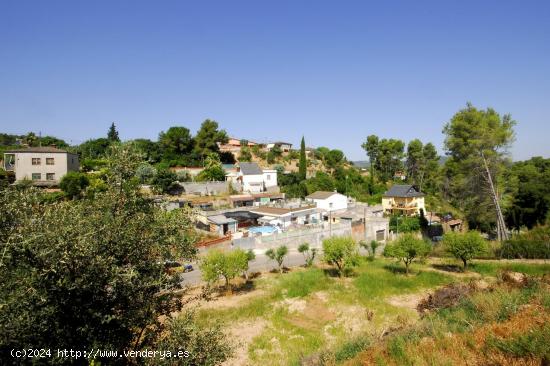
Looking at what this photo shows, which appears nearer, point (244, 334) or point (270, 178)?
point (244, 334)

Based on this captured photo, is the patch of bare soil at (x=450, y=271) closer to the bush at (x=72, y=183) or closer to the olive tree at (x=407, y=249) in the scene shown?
the olive tree at (x=407, y=249)

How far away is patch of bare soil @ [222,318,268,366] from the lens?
15133mm

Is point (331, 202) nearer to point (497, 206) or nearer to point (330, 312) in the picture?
point (497, 206)

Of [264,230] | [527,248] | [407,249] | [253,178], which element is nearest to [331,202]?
[264,230]

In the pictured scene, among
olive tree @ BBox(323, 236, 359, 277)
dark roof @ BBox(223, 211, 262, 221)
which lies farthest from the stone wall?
olive tree @ BBox(323, 236, 359, 277)

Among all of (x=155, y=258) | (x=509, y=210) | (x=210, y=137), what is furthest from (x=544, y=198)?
(x=210, y=137)

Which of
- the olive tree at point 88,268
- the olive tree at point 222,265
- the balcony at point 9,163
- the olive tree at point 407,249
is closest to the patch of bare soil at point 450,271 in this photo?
the olive tree at point 407,249

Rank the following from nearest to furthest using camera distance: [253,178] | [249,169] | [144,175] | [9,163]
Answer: [144,175] < [9,163] < [253,178] < [249,169]

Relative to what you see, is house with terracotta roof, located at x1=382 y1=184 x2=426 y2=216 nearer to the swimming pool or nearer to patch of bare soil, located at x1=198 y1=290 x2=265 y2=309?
the swimming pool

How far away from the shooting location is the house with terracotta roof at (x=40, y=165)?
42.1 m

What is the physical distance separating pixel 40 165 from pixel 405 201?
5598cm

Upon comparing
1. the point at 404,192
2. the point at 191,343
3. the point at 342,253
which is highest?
the point at 404,192

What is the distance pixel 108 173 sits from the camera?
8656mm

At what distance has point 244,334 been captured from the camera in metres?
17.8
